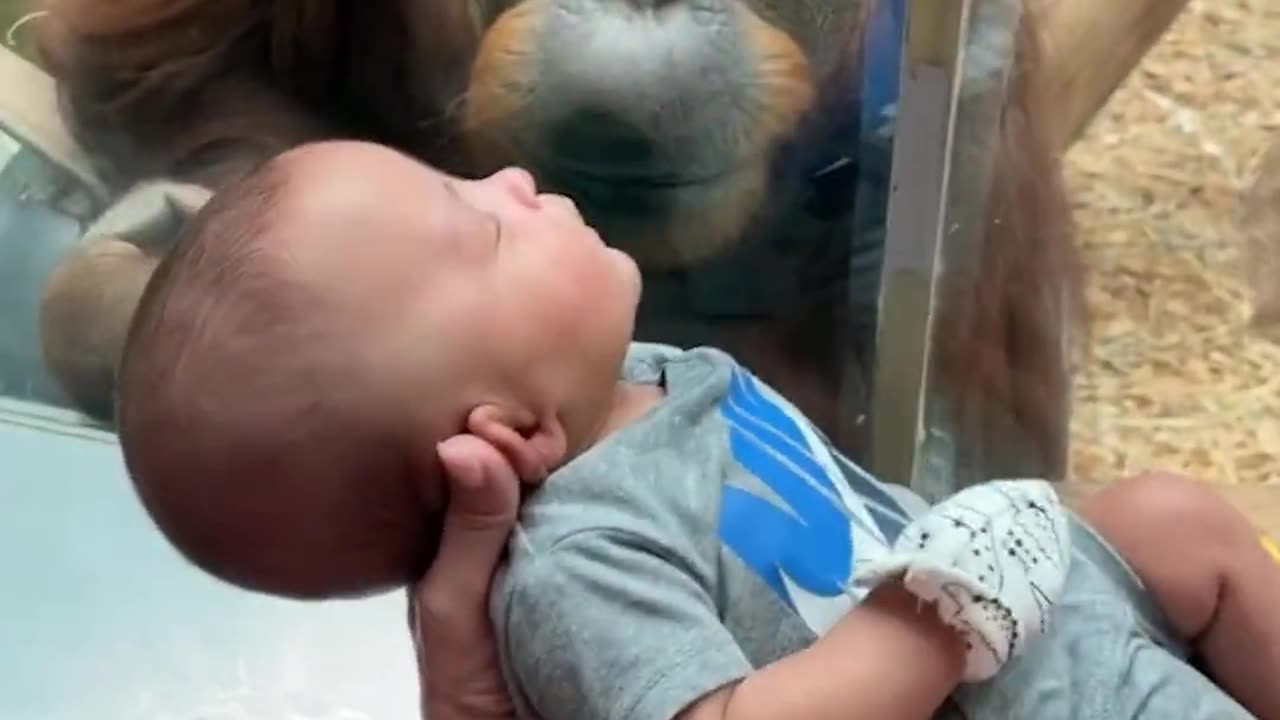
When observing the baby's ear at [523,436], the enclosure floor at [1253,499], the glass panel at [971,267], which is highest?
the baby's ear at [523,436]

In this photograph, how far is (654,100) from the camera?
A: 0.97 m

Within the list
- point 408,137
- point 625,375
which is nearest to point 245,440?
point 625,375

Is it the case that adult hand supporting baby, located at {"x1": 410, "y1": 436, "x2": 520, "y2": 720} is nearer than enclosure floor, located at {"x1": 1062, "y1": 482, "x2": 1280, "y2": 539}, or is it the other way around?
adult hand supporting baby, located at {"x1": 410, "y1": 436, "x2": 520, "y2": 720}

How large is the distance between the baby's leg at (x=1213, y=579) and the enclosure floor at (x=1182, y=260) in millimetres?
485

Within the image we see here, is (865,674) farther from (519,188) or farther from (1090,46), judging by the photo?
(1090,46)

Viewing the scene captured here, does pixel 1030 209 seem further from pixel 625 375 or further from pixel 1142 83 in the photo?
pixel 1142 83

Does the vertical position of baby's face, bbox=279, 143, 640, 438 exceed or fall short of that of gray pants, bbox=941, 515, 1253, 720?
it exceeds it

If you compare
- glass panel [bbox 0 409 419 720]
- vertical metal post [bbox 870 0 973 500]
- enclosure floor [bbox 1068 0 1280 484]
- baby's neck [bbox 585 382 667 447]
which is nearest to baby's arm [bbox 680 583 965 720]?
baby's neck [bbox 585 382 667 447]

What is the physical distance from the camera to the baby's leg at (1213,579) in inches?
30.2

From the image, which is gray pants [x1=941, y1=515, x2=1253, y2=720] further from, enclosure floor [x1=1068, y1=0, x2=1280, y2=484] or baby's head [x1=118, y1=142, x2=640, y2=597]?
enclosure floor [x1=1068, y1=0, x2=1280, y2=484]

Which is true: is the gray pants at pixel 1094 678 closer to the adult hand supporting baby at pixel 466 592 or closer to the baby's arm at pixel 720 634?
the baby's arm at pixel 720 634

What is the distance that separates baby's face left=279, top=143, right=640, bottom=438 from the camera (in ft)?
1.97

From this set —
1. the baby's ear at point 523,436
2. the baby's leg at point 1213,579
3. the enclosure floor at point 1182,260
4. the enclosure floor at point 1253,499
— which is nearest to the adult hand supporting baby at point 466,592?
the baby's ear at point 523,436

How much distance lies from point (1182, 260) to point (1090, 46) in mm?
376
